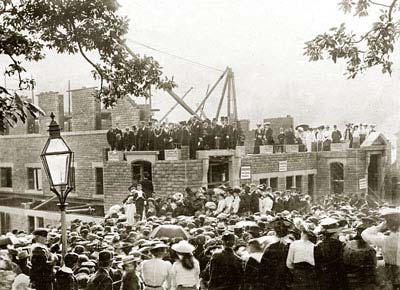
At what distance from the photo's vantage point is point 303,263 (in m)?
4.54

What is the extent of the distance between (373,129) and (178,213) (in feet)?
37.7

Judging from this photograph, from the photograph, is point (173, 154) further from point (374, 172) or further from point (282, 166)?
point (374, 172)

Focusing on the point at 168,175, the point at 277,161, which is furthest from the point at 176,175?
the point at 277,161

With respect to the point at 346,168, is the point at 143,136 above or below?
above

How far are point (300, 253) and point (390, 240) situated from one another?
0.79 metres

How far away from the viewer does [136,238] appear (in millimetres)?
6969

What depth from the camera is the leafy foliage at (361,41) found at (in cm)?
529

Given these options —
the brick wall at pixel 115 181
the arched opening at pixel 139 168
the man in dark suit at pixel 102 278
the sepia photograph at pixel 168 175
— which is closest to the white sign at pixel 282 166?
the sepia photograph at pixel 168 175

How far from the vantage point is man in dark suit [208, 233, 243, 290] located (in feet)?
15.3

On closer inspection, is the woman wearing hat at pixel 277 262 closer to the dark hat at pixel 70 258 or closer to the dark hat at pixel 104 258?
the dark hat at pixel 104 258

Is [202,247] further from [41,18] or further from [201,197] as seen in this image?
[201,197]

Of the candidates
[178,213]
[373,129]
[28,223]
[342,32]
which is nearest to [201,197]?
[178,213]

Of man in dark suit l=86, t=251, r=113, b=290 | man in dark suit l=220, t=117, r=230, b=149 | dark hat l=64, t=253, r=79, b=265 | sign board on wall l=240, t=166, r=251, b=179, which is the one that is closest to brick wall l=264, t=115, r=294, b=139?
sign board on wall l=240, t=166, r=251, b=179

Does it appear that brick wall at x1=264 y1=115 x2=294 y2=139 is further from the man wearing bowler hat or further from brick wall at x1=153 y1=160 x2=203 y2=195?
the man wearing bowler hat
